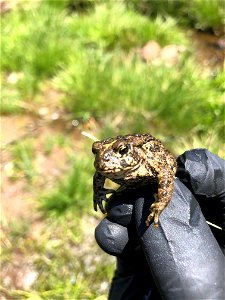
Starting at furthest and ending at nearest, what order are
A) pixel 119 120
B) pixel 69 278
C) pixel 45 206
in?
pixel 119 120
pixel 45 206
pixel 69 278

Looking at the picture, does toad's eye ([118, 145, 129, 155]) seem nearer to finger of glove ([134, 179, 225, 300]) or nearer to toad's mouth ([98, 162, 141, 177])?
toad's mouth ([98, 162, 141, 177])

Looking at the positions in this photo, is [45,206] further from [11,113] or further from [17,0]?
[17,0]

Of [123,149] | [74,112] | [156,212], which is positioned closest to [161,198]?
[156,212]

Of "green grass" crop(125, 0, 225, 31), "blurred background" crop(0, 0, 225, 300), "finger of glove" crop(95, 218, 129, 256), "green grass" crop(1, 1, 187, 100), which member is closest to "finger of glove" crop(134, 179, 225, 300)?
"finger of glove" crop(95, 218, 129, 256)

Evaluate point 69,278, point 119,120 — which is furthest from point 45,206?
point 119,120

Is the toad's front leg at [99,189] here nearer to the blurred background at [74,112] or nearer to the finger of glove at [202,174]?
the finger of glove at [202,174]

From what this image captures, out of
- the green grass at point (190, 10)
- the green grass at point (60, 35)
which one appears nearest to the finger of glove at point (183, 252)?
the green grass at point (60, 35)
